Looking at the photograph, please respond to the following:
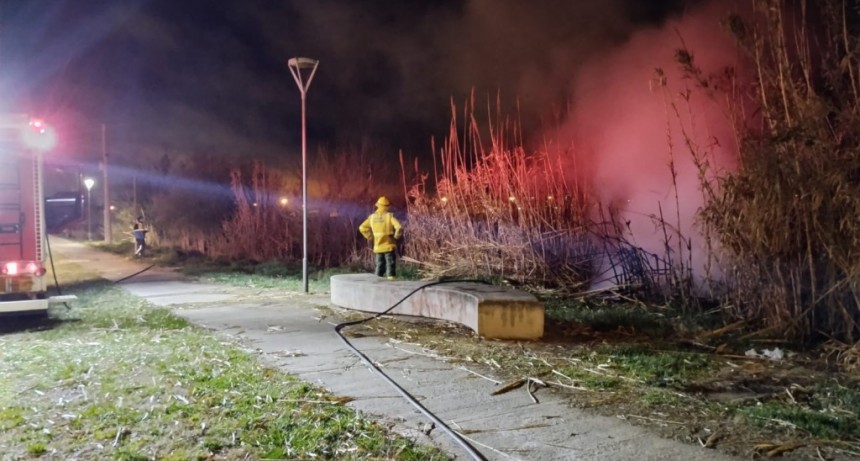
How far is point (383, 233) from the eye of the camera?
35.6ft

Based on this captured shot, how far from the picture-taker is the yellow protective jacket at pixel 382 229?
35.4ft

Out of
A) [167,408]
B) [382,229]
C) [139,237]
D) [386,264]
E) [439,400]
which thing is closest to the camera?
[167,408]

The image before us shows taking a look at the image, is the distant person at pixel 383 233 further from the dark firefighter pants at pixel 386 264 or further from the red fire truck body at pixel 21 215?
the red fire truck body at pixel 21 215

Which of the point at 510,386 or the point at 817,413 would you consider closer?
the point at 817,413

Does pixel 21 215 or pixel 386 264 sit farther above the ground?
pixel 21 215

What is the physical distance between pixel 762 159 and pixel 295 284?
949 cm

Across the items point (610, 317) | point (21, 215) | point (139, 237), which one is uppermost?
point (21, 215)

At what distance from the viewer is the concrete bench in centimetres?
761

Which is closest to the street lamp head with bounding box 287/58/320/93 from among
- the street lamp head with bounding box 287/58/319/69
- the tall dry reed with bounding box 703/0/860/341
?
the street lamp head with bounding box 287/58/319/69

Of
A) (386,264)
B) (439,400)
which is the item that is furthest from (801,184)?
(386,264)

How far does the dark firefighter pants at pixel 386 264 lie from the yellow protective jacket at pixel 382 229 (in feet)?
0.42

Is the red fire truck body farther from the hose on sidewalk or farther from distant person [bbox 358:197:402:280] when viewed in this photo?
distant person [bbox 358:197:402:280]

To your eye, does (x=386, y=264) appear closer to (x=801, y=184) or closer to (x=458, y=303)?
(x=458, y=303)

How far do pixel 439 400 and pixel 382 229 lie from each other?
5.79 m
